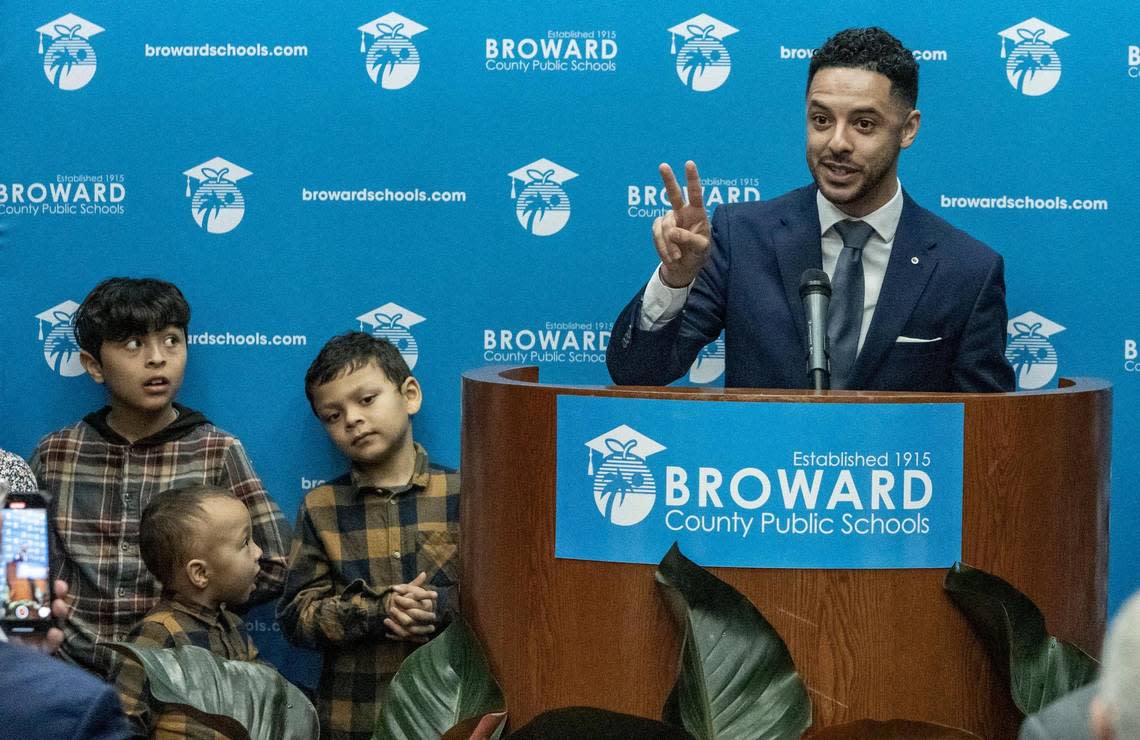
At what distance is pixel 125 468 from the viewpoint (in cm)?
396

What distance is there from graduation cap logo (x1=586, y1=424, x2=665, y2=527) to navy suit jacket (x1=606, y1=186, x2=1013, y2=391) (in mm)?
580

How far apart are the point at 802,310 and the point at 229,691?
1.49 metres

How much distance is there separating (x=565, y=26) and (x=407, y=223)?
786 mm

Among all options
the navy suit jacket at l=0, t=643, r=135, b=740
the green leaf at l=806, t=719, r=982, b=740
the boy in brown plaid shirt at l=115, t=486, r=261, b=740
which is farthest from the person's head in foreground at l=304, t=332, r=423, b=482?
the navy suit jacket at l=0, t=643, r=135, b=740

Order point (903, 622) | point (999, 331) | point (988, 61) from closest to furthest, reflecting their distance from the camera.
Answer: point (903, 622), point (999, 331), point (988, 61)

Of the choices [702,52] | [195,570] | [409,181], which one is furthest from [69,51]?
[702,52]

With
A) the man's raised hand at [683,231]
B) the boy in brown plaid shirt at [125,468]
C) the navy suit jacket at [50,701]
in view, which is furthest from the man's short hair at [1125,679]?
the boy in brown plaid shirt at [125,468]

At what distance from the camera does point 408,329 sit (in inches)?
168

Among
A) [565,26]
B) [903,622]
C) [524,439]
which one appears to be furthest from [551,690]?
[565,26]

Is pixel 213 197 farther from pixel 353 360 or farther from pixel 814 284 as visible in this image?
pixel 814 284

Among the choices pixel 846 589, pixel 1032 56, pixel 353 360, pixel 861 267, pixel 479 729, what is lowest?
pixel 479 729

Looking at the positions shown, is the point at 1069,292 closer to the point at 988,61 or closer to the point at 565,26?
the point at 988,61

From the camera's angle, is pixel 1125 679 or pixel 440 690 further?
pixel 440 690

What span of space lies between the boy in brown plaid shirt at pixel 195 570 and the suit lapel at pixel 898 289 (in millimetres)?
1606
